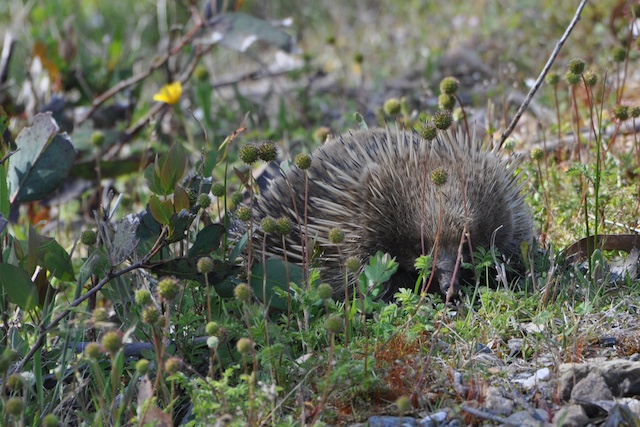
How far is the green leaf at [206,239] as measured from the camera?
3033 millimetres

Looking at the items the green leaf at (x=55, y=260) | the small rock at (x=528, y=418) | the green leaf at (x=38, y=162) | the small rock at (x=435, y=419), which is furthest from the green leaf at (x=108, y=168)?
the small rock at (x=528, y=418)

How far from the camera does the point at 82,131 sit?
18.1 ft

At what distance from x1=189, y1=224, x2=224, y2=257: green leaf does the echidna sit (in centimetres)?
38

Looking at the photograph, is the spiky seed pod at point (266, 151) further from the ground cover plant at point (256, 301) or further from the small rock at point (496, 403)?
the small rock at point (496, 403)

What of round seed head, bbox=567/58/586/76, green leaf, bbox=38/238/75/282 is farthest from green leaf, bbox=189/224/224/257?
round seed head, bbox=567/58/586/76

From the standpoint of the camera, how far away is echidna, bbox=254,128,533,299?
3.40 metres

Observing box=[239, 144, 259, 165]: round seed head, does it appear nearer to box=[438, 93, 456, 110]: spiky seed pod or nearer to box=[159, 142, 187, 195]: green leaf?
box=[159, 142, 187, 195]: green leaf

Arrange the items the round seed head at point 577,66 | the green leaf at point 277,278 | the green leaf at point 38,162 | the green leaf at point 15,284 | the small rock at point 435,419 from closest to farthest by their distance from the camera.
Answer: the small rock at point 435,419
the green leaf at point 15,284
the green leaf at point 277,278
the round seed head at point 577,66
the green leaf at point 38,162

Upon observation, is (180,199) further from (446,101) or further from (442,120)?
(446,101)

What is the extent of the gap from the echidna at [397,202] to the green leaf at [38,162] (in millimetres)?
974

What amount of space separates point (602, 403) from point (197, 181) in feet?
5.54

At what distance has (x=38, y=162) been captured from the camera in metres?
3.73

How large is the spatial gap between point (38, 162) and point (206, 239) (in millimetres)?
1139

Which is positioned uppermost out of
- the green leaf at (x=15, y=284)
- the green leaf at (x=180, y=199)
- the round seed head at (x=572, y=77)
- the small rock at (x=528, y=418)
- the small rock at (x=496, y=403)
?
the round seed head at (x=572, y=77)
